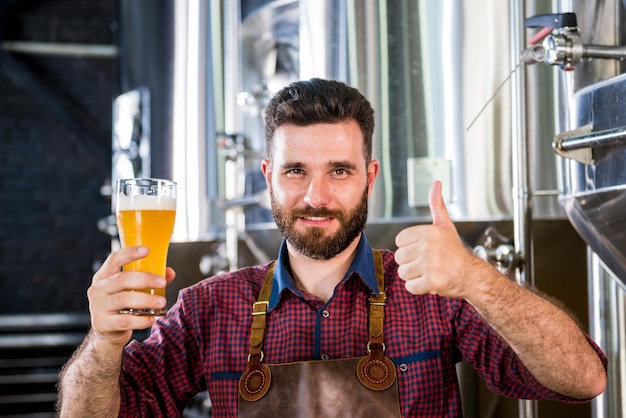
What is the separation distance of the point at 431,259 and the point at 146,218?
47 centimetres

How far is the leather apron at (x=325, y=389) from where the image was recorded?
1450 millimetres

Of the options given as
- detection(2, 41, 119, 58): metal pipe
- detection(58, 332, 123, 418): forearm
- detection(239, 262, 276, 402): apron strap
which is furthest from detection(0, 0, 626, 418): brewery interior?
detection(2, 41, 119, 58): metal pipe

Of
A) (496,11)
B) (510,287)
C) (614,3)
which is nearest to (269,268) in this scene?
(510,287)

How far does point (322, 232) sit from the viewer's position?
156 cm

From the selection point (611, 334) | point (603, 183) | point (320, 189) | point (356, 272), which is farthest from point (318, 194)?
point (611, 334)

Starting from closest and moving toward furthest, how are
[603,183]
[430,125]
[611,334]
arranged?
1. [603,183]
2. [611,334]
3. [430,125]

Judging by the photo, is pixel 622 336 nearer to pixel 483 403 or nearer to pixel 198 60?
pixel 483 403

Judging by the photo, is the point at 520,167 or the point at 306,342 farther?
the point at 520,167

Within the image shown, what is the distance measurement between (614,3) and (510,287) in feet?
1.96

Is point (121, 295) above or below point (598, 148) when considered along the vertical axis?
below

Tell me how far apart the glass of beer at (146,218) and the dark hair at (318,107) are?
40cm

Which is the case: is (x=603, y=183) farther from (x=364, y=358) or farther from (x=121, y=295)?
(x=121, y=295)

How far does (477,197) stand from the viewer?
2.20m

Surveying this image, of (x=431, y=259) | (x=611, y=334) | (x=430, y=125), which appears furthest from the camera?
(x=430, y=125)
